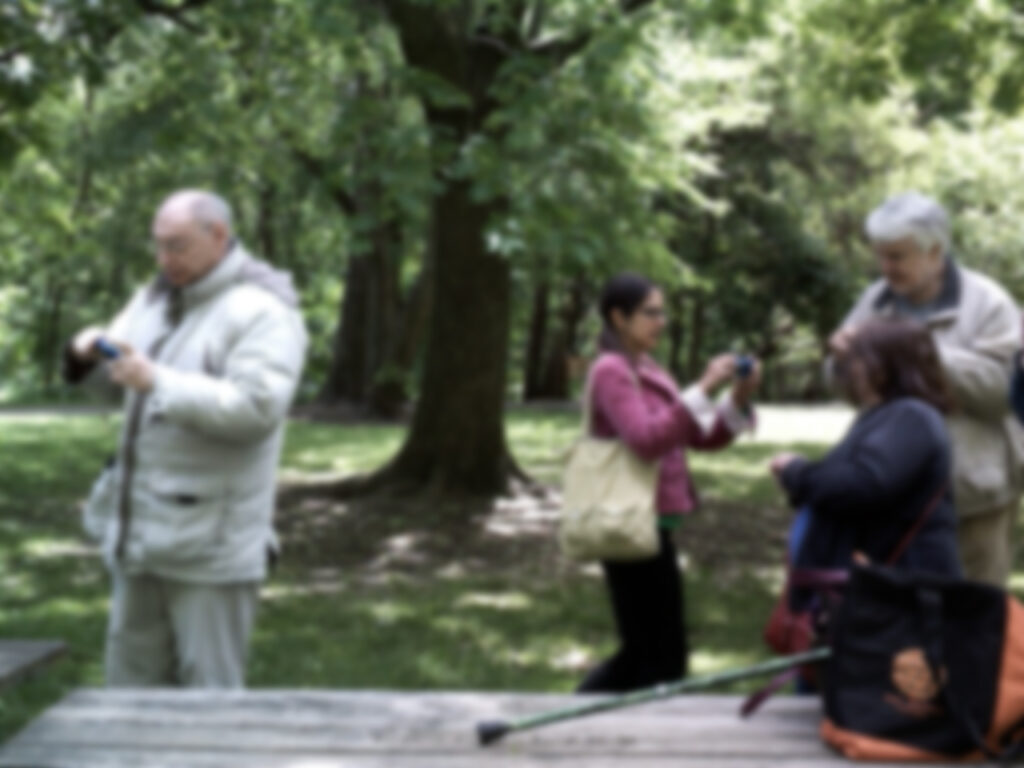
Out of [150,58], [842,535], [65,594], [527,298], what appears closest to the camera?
[842,535]

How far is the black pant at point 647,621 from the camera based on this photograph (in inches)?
168

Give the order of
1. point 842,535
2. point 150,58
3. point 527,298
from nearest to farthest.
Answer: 1. point 842,535
2. point 150,58
3. point 527,298

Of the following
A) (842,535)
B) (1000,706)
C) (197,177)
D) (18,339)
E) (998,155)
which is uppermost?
(998,155)

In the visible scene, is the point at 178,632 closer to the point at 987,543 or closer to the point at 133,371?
the point at 133,371

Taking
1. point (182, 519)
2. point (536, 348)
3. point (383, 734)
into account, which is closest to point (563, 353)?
point (536, 348)

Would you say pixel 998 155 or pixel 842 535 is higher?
pixel 998 155

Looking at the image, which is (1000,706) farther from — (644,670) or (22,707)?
(22,707)

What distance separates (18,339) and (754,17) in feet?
27.4

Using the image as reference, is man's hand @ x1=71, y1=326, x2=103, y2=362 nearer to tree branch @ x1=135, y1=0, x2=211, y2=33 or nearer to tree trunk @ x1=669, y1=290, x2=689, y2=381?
tree branch @ x1=135, y1=0, x2=211, y2=33

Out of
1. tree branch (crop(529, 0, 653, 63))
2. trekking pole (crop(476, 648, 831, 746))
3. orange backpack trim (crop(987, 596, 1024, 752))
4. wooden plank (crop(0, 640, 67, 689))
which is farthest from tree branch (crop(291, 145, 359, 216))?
orange backpack trim (crop(987, 596, 1024, 752))

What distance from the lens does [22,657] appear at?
9.91 feet

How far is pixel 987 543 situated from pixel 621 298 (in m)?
Result: 1.37

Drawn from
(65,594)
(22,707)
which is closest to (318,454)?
(65,594)

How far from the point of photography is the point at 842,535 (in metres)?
3.09
